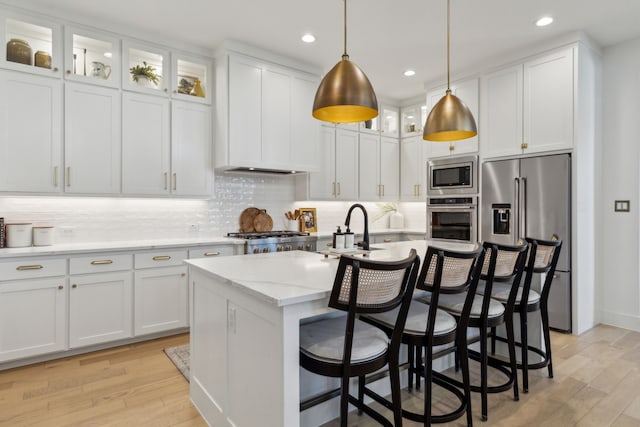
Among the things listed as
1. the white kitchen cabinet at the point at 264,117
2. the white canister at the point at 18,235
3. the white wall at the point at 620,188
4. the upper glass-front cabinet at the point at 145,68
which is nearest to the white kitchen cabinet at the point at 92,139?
the upper glass-front cabinet at the point at 145,68

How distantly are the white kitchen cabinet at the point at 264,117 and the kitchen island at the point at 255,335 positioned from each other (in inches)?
70.6

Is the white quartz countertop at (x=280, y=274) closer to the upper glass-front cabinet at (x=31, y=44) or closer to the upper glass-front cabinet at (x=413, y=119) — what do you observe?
the upper glass-front cabinet at (x=31, y=44)

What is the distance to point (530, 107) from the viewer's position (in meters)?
3.79

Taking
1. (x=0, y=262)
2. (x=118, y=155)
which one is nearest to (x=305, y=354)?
(x=0, y=262)

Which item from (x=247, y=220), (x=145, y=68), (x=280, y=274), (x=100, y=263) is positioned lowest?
(x=100, y=263)

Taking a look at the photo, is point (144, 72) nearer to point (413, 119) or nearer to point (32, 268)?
point (32, 268)

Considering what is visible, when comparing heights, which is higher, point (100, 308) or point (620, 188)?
point (620, 188)

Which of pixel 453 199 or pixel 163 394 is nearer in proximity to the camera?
pixel 163 394

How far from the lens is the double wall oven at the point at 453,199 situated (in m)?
4.32

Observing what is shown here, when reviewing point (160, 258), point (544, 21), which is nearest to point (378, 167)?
point (544, 21)

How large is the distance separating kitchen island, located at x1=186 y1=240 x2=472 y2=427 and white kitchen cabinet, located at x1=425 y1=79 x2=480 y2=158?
2.78 m

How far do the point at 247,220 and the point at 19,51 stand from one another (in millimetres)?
2549

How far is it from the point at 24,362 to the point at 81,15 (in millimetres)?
2877

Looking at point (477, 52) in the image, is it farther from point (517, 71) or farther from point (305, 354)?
point (305, 354)
